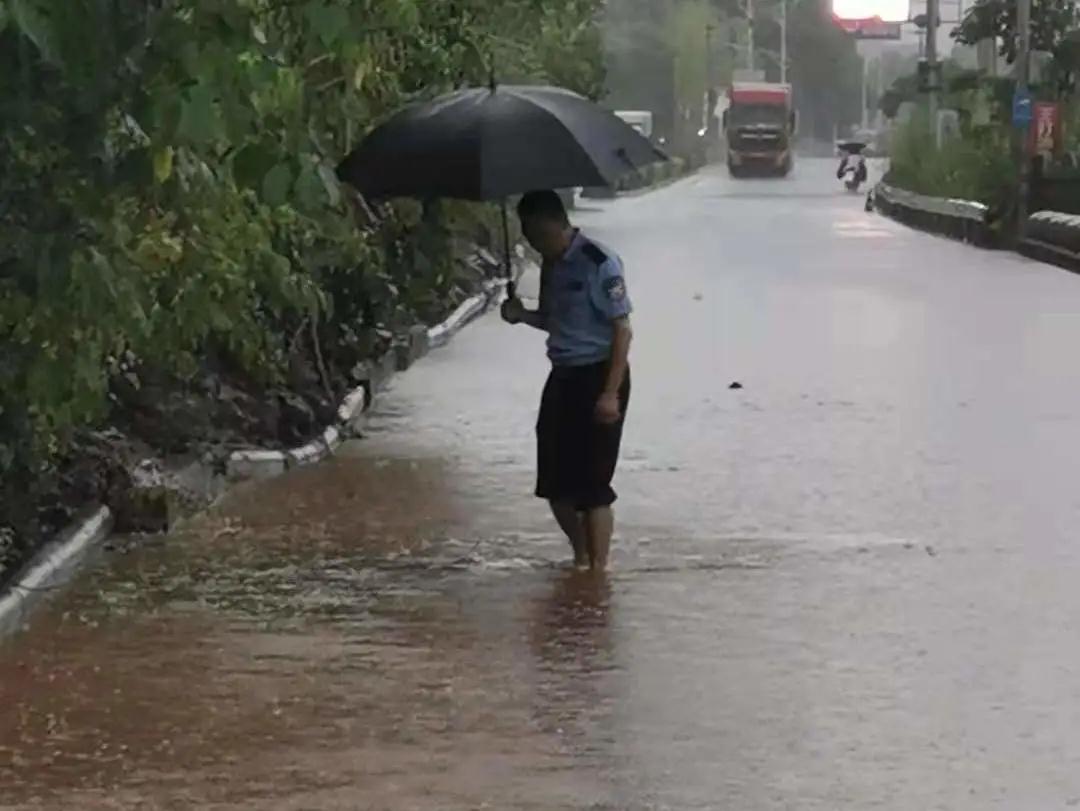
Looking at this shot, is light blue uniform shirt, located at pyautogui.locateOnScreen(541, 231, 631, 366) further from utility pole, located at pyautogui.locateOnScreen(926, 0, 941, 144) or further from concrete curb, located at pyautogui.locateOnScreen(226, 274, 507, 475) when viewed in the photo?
utility pole, located at pyautogui.locateOnScreen(926, 0, 941, 144)

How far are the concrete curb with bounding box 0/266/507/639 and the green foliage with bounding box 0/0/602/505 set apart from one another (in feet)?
1.28

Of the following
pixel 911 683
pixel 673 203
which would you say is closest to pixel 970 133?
pixel 673 203

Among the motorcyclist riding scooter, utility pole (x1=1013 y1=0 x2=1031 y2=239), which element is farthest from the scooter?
utility pole (x1=1013 y1=0 x2=1031 y2=239)

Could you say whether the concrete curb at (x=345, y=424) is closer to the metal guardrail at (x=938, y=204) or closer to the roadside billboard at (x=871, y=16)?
the metal guardrail at (x=938, y=204)

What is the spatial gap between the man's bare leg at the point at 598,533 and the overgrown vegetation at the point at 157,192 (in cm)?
171

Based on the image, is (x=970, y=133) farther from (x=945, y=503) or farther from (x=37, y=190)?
(x=37, y=190)

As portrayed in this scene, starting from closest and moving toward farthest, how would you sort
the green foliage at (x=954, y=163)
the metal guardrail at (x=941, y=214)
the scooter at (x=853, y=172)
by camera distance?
the metal guardrail at (x=941, y=214) < the green foliage at (x=954, y=163) < the scooter at (x=853, y=172)

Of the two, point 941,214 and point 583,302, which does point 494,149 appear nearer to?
point 583,302

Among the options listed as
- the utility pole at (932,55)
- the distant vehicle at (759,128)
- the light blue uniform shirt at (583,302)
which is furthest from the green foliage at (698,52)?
the light blue uniform shirt at (583,302)

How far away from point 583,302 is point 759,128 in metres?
84.1

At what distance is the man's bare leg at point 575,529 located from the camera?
1090 cm

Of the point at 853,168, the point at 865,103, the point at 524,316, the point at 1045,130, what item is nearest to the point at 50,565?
the point at 524,316

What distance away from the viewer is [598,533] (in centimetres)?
1083

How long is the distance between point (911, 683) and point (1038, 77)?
127ft
